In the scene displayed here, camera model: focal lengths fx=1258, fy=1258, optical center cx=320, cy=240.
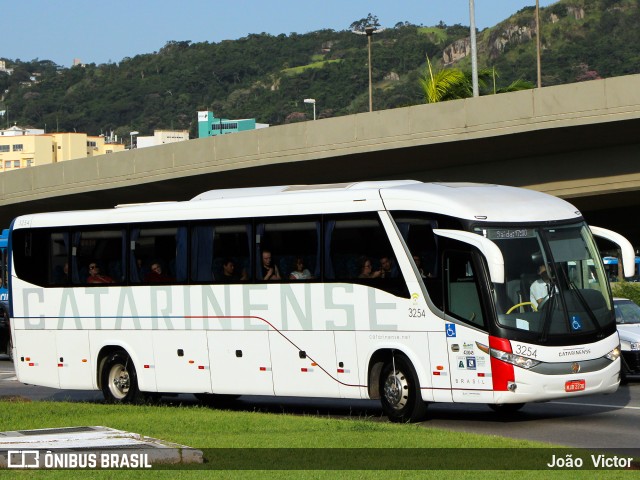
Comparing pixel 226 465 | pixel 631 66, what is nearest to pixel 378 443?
pixel 226 465

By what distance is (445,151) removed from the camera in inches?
1476

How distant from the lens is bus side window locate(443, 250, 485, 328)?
15.2m

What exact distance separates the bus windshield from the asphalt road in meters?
1.16

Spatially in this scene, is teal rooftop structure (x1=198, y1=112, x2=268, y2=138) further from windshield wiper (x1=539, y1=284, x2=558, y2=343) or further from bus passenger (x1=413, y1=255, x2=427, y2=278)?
windshield wiper (x1=539, y1=284, x2=558, y2=343)

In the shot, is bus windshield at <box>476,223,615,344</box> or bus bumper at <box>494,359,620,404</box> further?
bus windshield at <box>476,223,615,344</box>

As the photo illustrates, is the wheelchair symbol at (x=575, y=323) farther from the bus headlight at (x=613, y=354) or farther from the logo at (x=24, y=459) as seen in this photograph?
the logo at (x=24, y=459)

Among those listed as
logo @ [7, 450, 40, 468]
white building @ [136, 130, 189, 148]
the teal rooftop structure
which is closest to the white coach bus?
logo @ [7, 450, 40, 468]

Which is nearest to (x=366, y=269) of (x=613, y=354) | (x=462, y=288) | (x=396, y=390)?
(x=462, y=288)

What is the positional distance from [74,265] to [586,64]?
148899 mm

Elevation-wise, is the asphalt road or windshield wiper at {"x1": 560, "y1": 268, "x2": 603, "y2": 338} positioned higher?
windshield wiper at {"x1": 560, "y1": 268, "x2": 603, "y2": 338}

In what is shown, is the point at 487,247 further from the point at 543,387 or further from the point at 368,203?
the point at 368,203

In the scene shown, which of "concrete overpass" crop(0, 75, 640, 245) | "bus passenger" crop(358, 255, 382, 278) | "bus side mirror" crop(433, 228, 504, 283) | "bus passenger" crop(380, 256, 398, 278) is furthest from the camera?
"concrete overpass" crop(0, 75, 640, 245)

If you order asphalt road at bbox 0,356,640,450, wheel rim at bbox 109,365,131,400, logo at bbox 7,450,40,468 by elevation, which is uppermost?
logo at bbox 7,450,40,468

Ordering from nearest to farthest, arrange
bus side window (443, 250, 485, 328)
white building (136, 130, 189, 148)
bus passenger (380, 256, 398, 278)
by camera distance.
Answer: bus side window (443, 250, 485, 328) < bus passenger (380, 256, 398, 278) < white building (136, 130, 189, 148)
